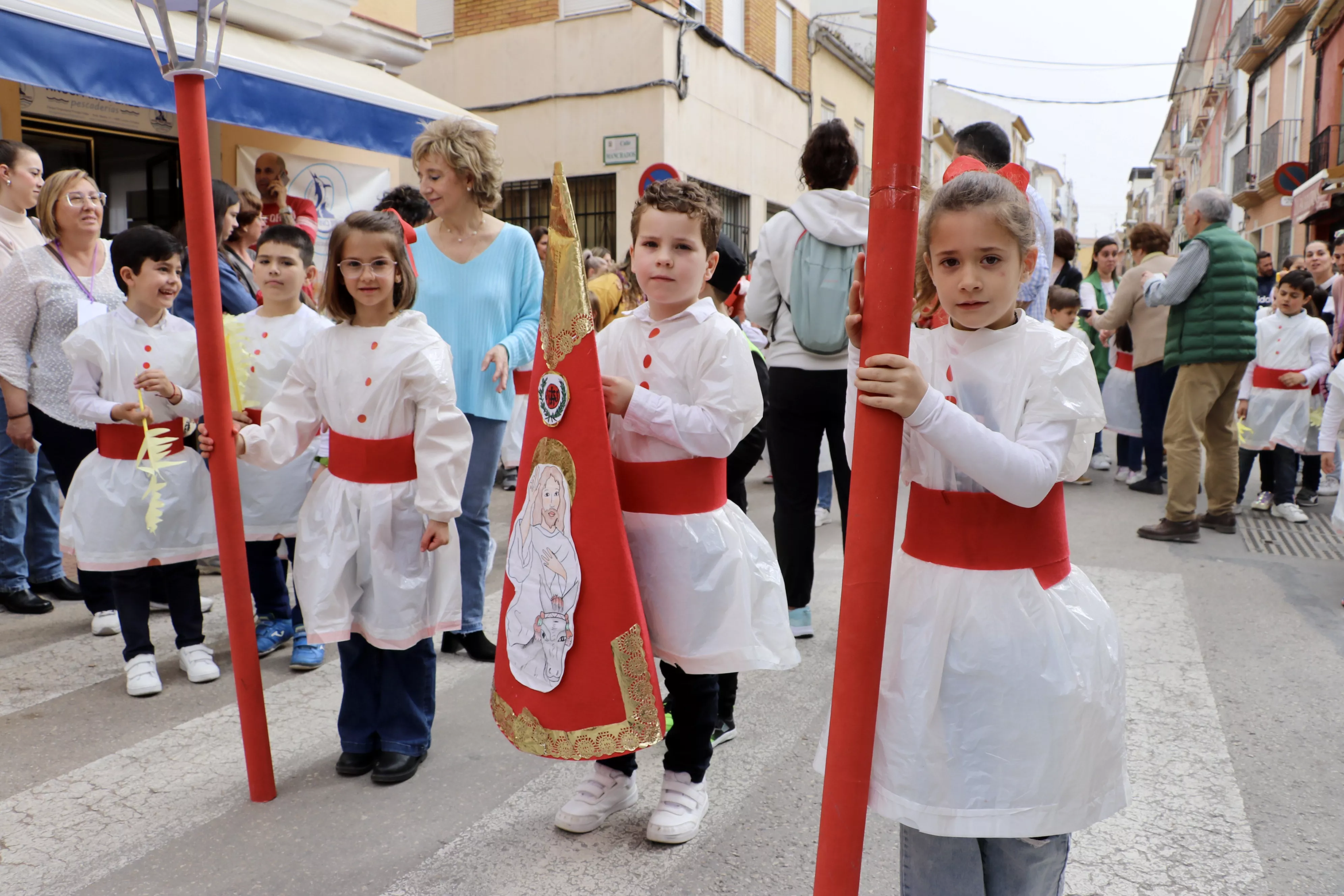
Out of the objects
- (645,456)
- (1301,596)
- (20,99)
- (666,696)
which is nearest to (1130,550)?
(1301,596)

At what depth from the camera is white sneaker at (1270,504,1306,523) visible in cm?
693

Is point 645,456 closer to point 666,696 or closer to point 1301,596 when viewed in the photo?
point 666,696

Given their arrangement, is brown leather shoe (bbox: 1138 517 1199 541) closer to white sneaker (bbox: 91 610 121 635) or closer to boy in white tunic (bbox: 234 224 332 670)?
boy in white tunic (bbox: 234 224 332 670)

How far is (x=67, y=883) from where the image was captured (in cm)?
248

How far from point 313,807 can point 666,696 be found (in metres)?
1.13

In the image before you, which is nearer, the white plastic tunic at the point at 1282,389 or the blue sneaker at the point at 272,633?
the blue sneaker at the point at 272,633

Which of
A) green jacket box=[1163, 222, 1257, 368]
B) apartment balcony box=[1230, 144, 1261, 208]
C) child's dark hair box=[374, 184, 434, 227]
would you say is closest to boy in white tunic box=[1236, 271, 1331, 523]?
green jacket box=[1163, 222, 1257, 368]

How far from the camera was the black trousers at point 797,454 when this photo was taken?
13.6 ft

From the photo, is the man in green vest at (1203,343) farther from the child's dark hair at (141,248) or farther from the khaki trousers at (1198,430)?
the child's dark hair at (141,248)

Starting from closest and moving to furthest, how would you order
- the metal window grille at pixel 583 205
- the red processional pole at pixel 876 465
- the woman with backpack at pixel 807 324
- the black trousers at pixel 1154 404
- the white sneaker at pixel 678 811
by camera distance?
the red processional pole at pixel 876 465
the white sneaker at pixel 678 811
the woman with backpack at pixel 807 324
the black trousers at pixel 1154 404
the metal window grille at pixel 583 205

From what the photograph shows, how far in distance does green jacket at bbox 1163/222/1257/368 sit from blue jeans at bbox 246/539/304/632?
17.8 feet

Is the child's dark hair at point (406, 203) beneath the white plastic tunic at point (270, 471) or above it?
above

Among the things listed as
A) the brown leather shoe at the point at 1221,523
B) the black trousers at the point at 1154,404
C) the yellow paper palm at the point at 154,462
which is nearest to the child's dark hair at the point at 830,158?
the yellow paper palm at the point at 154,462

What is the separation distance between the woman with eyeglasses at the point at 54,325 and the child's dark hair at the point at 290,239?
95cm
